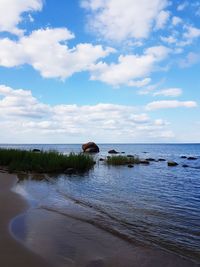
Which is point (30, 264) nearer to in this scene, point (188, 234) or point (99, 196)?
point (188, 234)

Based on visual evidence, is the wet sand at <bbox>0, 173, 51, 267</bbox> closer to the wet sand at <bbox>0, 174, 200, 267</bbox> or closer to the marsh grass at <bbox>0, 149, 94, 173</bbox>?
the wet sand at <bbox>0, 174, 200, 267</bbox>

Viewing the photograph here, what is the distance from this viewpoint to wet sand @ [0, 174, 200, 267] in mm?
5945

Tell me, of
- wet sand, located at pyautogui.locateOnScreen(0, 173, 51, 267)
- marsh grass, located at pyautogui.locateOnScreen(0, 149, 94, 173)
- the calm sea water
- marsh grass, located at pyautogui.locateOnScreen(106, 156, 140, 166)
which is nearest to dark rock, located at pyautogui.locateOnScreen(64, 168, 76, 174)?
marsh grass, located at pyautogui.locateOnScreen(0, 149, 94, 173)

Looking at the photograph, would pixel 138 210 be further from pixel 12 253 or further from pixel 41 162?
pixel 41 162

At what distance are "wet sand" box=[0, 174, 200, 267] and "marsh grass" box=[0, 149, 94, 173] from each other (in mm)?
15824

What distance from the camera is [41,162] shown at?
26094 mm

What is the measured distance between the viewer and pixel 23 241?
695 cm

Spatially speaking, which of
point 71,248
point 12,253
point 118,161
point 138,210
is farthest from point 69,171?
point 12,253

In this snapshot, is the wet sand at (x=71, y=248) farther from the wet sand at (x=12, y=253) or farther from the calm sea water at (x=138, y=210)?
the calm sea water at (x=138, y=210)

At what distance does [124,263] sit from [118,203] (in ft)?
22.4

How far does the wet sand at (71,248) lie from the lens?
5.95m

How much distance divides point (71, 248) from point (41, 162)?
19798 mm

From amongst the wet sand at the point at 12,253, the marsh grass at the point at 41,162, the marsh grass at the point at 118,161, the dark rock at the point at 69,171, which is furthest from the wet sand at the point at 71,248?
the marsh grass at the point at 118,161

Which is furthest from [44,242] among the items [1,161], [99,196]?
[1,161]
